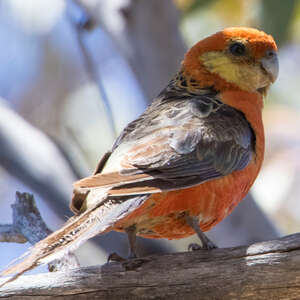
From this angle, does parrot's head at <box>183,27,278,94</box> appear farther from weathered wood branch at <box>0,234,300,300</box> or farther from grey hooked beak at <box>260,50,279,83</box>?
weathered wood branch at <box>0,234,300,300</box>

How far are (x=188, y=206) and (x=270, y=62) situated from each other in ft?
6.72

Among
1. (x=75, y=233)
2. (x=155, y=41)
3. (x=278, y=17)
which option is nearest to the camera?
(x=75, y=233)

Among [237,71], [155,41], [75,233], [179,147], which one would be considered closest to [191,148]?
[179,147]

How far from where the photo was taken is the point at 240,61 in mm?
6836

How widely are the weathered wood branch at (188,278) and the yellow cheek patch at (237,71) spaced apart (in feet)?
6.97

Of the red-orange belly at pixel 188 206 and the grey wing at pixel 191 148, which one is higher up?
the grey wing at pixel 191 148

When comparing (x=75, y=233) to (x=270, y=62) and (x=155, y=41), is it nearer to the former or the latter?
(x=270, y=62)

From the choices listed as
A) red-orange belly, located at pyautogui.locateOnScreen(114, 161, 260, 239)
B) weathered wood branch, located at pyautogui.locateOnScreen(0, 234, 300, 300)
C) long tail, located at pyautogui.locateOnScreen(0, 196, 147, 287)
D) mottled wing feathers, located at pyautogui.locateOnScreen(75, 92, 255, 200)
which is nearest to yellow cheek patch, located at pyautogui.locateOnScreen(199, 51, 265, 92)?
mottled wing feathers, located at pyautogui.locateOnScreen(75, 92, 255, 200)

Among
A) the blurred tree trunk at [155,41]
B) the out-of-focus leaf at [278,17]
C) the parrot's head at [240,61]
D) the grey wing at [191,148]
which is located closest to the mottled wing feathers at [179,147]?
the grey wing at [191,148]

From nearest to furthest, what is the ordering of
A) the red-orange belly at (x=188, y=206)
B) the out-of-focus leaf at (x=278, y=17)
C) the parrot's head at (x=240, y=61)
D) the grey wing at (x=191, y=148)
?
the grey wing at (x=191, y=148)
the red-orange belly at (x=188, y=206)
the parrot's head at (x=240, y=61)
the out-of-focus leaf at (x=278, y=17)

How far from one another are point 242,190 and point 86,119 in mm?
8683

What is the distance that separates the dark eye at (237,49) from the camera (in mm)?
6836

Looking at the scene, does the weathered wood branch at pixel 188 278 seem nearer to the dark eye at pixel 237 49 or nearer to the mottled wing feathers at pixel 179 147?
the mottled wing feathers at pixel 179 147

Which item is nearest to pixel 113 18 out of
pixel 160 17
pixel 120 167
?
pixel 160 17
